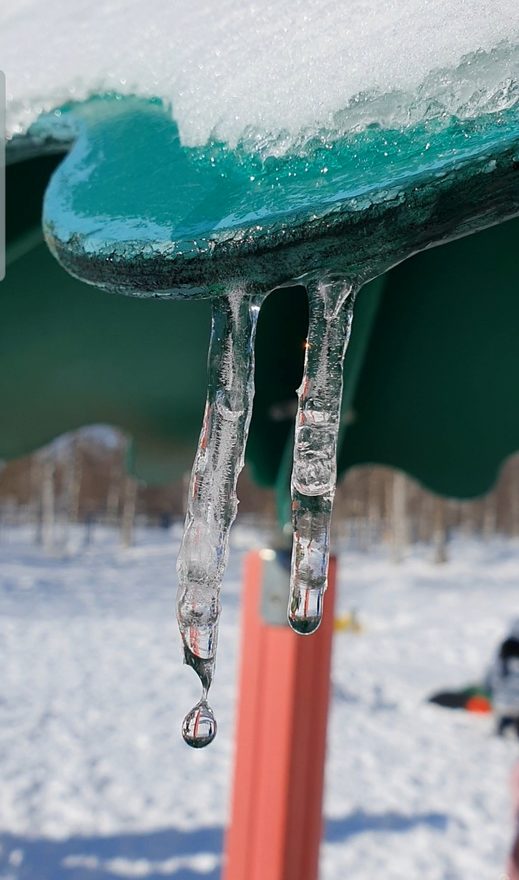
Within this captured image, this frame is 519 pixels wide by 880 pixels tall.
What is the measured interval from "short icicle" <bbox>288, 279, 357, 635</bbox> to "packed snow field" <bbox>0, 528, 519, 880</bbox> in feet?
10.2

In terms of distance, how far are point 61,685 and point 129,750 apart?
1.65 meters

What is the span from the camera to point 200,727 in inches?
20.6

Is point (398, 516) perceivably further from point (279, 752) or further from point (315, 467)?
point (315, 467)

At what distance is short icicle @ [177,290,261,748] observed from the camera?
461 mm

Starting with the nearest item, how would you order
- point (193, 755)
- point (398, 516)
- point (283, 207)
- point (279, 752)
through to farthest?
point (283, 207) < point (279, 752) < point (193, 755) < point (398, 516)

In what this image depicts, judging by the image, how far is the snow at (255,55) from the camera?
0.38 m

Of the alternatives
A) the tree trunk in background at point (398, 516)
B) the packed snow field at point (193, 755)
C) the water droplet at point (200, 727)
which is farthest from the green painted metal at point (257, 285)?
the tree trunk in background at point (398, 516)

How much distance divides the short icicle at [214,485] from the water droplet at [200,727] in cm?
6

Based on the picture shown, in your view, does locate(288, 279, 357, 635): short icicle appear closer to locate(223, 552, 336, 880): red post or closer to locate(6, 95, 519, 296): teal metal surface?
locate(6, 95, 519, 296): teal metal surface

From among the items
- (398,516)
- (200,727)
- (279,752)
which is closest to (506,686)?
(279,752)

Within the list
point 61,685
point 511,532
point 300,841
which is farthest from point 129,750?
point 511,532

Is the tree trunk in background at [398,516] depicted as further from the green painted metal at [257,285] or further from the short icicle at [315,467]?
the short icicle at [315,467]

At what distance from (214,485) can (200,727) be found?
0.64 feet

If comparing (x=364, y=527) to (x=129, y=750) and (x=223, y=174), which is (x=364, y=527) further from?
(x=223, y=174)
